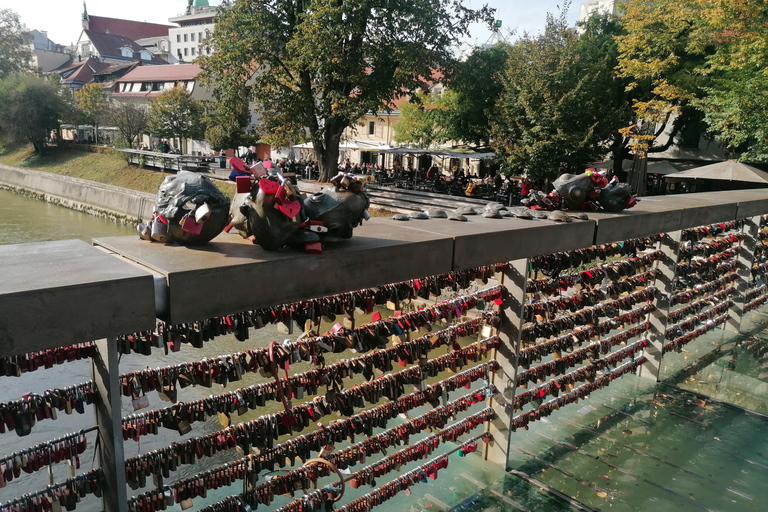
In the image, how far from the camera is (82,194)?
32.0 m

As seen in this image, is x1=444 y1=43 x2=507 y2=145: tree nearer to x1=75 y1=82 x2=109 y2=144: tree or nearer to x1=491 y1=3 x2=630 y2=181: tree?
x1=491 y1=3 x2=630 y2=181: tree

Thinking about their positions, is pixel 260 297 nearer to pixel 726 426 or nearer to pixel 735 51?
pixel 726 426

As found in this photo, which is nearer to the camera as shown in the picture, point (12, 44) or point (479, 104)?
point (479, 104)

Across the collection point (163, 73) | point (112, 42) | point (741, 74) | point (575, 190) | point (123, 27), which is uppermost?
point (123, 27)

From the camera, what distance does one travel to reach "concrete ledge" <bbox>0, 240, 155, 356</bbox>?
1.89 meters

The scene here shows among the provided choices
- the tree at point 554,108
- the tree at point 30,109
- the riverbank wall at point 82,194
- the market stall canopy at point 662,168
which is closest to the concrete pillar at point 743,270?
the tree at point 554,108

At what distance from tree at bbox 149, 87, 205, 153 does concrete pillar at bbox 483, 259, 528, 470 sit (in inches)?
1492

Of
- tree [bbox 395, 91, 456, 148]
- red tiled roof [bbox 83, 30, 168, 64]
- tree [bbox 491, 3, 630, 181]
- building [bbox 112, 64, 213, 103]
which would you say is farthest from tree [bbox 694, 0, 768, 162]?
red tiled roof [bbox 83, 30, 168, 64]

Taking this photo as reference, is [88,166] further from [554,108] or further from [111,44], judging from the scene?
[111,44]

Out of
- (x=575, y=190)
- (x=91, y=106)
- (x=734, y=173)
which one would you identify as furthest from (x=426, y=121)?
(x=575, y=190)

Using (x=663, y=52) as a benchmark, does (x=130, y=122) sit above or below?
below

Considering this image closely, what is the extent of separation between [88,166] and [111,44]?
172ft

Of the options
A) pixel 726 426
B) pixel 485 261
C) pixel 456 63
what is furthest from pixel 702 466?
pixel 456 63

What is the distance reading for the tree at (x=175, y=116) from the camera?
3797cm
